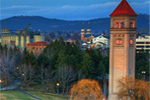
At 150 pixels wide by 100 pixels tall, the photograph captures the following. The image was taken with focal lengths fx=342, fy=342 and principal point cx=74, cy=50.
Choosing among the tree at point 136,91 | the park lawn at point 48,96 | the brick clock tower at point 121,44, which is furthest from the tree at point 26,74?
the tree at point 136,91

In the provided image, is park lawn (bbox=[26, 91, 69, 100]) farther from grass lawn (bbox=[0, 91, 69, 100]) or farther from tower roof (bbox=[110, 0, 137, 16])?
tower roof (bbox=[110, 0, 137, 16])

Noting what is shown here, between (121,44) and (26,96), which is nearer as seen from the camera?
(121,44)

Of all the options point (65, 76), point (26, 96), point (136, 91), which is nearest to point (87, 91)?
point (136, 91)

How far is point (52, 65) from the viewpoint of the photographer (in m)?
54.5

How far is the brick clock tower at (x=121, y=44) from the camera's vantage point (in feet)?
115

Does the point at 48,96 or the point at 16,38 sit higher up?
the point at 16,38

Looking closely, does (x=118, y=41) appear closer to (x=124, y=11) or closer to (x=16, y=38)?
(x=124, y=11)

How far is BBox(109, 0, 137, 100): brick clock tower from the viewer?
35094 mm

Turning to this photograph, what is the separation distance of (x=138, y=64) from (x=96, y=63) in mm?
7092

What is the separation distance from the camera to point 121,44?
35281mm

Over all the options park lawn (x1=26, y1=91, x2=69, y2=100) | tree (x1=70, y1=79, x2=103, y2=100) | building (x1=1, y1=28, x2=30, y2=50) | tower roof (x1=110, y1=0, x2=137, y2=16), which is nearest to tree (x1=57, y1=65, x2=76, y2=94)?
park lawn (x1=26, y1=91, x2=69, y2=100)

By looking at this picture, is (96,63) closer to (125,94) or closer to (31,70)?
(31,70)

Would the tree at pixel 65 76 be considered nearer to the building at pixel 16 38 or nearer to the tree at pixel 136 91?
the tree at pixel 136 91

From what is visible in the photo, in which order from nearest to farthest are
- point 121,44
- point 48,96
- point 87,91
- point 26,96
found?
point 87,91 → point 121,44 → point 26,96 → point 48,96
